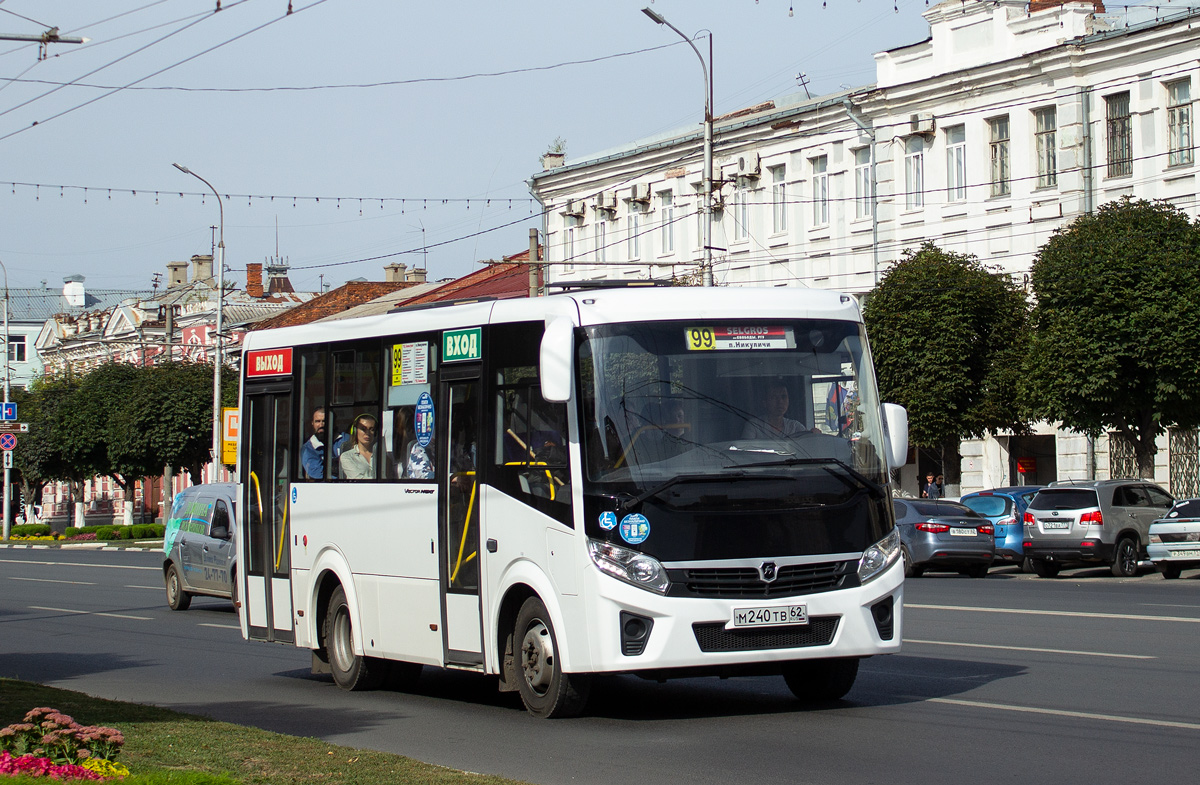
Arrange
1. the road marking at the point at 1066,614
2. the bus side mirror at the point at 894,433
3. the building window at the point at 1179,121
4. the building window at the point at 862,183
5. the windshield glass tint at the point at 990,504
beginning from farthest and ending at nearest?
the building window at the point at 862,183 → the building window at the point at 1179,121 → the windshield glass tint at the point at 990,504 → the road marking at the point at 1066,614 → the bus side mirror at the point at 894,433

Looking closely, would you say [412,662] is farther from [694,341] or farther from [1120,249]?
[1120,249]

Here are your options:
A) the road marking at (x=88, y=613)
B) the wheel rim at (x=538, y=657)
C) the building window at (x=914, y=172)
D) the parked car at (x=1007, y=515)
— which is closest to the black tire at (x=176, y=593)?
the road marking at (x=88, y=613)

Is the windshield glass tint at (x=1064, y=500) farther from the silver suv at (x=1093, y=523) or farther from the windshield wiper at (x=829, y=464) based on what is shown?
the windshield wiper at (x=829, y=464)

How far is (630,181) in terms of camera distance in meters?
53.5

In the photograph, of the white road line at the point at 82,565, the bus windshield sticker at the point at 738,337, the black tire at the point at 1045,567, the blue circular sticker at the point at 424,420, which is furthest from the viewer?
the white road line at the point at 82,565

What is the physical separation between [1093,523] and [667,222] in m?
25.8

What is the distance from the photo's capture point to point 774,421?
10469 millimetres

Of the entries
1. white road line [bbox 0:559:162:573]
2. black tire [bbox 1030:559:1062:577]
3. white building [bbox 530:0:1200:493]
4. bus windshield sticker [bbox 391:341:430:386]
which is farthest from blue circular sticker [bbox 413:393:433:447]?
white road line [bbox 0:559:162:573]

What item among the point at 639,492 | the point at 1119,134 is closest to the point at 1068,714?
the point at 639,492

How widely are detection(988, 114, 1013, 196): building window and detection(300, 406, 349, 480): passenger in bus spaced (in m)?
30.8

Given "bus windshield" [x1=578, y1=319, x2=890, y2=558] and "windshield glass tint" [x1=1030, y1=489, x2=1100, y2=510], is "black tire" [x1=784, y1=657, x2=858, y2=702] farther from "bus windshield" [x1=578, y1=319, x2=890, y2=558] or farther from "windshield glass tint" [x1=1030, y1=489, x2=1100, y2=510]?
"windshield glass tint" [x1=1030, y1=489, x2=1100, y2=510]

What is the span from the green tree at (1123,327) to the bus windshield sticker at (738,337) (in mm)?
22394

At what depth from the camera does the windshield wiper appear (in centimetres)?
1031

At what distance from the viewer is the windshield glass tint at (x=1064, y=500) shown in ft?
90.4
